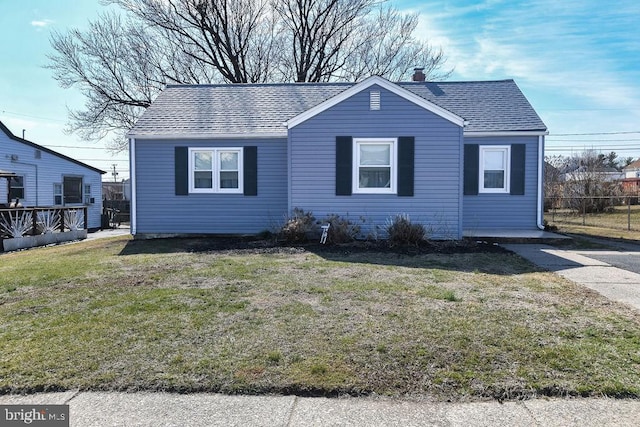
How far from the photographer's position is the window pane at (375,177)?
11.1 m

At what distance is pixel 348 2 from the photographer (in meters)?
25.8

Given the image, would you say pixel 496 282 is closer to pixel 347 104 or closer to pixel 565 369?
pixel 565 369

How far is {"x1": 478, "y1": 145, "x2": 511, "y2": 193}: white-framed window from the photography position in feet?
40.4

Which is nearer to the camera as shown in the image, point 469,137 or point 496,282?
point 496,282

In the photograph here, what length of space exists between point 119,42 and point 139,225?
1531 centimetres

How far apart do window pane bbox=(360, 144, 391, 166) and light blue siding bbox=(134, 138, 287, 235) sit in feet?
8.02

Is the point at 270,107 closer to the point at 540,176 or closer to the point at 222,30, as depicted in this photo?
the point at 540,176

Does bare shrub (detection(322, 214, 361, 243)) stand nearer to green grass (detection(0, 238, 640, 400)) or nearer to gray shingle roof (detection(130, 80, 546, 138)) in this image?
gray shingle roof (detection(130, 80, 546, 138))

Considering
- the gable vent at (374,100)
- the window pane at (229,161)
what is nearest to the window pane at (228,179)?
the window pane at (229,161)

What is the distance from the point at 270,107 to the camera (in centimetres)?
1366

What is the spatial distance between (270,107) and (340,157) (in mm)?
3880

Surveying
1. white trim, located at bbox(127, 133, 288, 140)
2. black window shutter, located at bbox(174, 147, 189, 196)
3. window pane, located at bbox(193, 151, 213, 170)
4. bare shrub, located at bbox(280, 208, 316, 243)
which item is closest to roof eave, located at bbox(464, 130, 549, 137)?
bare shrub, located at bbox(280, 208, 316, 243)

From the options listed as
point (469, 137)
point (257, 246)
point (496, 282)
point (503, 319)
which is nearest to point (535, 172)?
point (469, 137)

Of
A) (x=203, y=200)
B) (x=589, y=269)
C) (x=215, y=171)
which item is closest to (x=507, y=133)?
(x=589, y=269)
